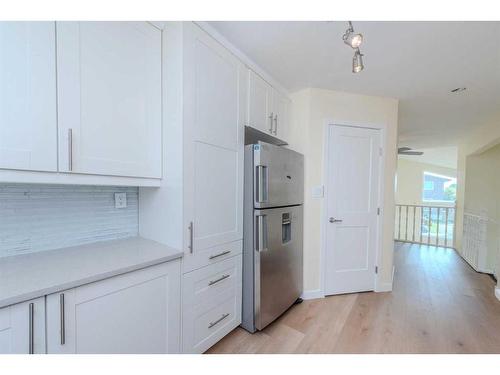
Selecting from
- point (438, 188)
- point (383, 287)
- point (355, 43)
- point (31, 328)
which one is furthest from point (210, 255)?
point (438, 188)

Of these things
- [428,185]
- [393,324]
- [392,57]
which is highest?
[392,57]

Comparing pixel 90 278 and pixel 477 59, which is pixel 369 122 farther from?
pixel 90 278

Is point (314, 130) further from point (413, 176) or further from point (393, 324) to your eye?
point (413, 176)

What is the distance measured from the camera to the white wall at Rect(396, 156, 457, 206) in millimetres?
7953

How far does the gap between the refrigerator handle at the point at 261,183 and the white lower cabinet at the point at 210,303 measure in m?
0.50

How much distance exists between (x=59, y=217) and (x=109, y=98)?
0.75 meters

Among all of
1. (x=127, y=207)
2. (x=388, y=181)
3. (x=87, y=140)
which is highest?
(x=87, y=140)

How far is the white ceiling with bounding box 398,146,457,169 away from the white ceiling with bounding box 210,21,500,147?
3787 millimetres

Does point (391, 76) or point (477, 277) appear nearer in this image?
point (391, 76)

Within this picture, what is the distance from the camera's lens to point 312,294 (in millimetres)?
2432

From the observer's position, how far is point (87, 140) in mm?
1153

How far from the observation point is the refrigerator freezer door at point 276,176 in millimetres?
1721
